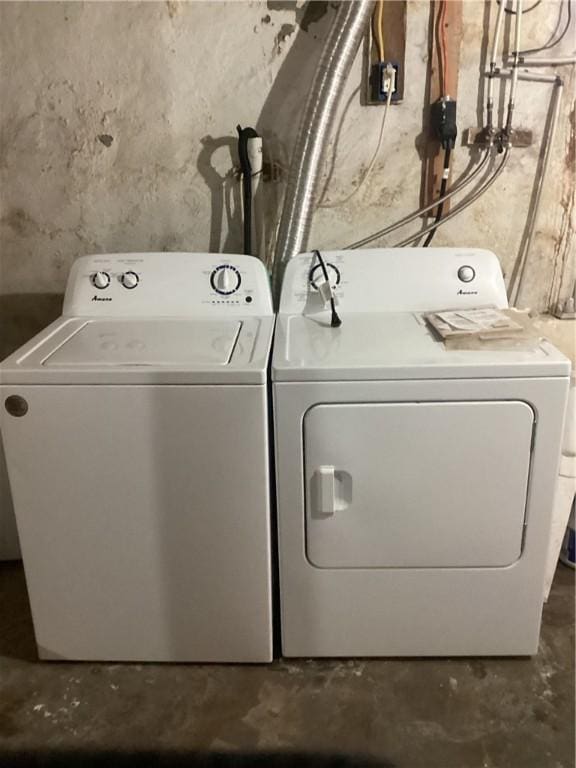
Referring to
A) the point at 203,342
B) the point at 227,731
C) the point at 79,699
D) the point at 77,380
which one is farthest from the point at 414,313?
the point at 79,699

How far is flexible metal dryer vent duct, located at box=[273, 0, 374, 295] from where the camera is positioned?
1.68m

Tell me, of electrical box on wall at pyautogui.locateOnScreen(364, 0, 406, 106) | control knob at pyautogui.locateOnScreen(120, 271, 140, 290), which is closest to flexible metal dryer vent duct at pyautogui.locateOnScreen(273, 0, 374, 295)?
electrical box on wall at pyautogui.locateOnScreen(364, 0, 406, 106)

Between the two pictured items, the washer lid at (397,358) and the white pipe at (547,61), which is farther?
the white pipe at (547,61)

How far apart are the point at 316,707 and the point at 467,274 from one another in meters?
1.10

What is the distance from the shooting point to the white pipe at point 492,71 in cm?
177

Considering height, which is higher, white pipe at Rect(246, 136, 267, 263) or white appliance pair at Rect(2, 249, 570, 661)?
white pipe at Rect(246, 136, 267, 263)

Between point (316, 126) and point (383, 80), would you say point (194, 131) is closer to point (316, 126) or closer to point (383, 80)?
point (316, 126)

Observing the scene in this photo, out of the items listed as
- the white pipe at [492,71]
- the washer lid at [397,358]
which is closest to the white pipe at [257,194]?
the washer lid at [397,358]

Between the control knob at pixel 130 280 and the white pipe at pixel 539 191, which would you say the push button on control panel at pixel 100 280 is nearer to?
the control knob at pixel 130 280

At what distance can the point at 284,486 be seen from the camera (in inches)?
56.4

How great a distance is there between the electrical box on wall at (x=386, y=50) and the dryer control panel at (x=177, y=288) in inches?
23.6

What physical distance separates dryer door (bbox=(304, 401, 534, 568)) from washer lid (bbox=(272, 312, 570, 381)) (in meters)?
0.07

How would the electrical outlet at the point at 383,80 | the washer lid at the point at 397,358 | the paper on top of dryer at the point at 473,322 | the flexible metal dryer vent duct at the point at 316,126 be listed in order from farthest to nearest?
the electrical outlet at the point at 383,80, the flexible metal dryer vent duct at the point at 316,126, the paper on top of dryer at the point at 473,322, the washer lid at the point at 397,358

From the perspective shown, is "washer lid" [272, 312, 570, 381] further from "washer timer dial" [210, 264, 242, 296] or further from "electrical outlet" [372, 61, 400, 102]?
"electrical outlet" [372, 61, 400, 102]
